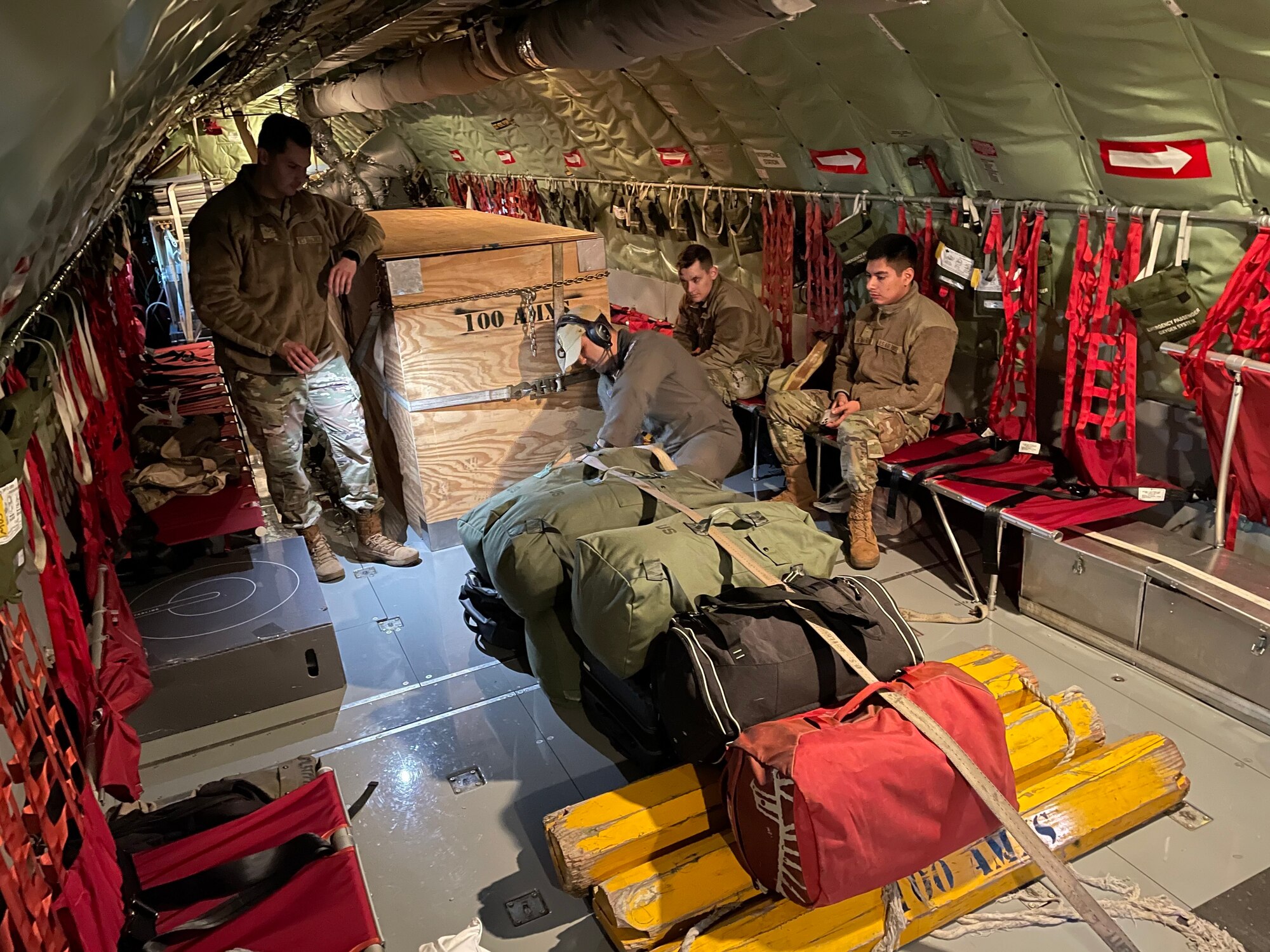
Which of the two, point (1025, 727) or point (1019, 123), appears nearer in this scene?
point (1025, 727)

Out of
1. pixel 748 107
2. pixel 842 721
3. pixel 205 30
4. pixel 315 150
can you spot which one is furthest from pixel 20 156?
pixel 315 150

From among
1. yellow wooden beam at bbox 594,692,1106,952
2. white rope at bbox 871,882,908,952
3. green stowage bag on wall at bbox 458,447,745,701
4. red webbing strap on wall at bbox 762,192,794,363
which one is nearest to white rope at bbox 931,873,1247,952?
white rope at bbox 871,882,908,952

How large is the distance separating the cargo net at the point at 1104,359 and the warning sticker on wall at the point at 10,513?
13.8 ft

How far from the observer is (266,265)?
185 inches

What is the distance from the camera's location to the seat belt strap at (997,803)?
221 centimetres

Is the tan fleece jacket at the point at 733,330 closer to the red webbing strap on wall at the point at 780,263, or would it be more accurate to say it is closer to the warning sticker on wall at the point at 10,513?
the red webbing strap on wall at the point at 780,263

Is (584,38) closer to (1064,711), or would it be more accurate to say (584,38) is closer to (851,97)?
(851,97)

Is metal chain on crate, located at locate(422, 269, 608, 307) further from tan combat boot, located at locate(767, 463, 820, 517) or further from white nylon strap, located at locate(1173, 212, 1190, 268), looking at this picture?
white nylon strap, located at locate(1173, 212, 1190, 268)

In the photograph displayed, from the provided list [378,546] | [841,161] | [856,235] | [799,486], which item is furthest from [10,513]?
[841,161]

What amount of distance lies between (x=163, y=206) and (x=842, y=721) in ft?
31.0

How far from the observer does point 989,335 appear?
5332 mm

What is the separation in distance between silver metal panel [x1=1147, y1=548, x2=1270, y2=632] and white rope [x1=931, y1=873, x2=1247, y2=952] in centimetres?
122

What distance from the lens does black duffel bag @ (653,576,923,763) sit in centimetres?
260

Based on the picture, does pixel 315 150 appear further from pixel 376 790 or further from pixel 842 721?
pixel 842 721
